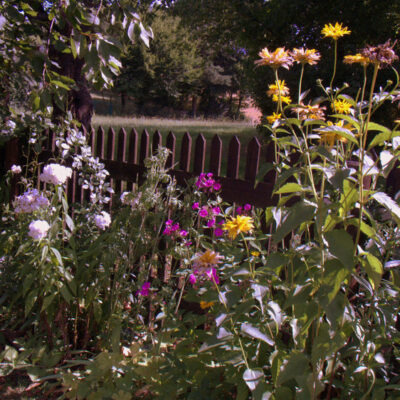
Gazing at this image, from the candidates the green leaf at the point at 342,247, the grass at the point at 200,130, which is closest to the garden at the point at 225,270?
the green leaf at the point at 342,247

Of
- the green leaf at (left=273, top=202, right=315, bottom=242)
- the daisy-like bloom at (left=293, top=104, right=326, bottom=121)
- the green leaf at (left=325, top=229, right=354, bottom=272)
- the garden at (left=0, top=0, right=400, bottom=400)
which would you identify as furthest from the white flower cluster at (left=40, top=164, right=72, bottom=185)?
the green leaf at (left=325, top=229, right=354, bottom=272)

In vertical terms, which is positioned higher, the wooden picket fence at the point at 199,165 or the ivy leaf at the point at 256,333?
the wooden picket fence at the point at 199,165

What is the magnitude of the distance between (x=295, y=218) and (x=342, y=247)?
0.51 ft

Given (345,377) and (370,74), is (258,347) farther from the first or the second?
(370,74)

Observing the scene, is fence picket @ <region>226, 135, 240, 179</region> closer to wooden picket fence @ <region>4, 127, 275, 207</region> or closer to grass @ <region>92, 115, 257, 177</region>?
wooden picket fence @ <region>4, 127, 275, 207</region>

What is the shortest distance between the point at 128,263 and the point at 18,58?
153 cm

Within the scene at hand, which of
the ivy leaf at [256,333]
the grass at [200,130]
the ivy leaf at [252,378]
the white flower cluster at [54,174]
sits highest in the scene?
the white flower cluster at [54,174]

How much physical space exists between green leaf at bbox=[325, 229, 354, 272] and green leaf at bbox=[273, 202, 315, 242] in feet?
0.27

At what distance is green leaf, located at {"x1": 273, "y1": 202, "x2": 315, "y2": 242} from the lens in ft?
3.97

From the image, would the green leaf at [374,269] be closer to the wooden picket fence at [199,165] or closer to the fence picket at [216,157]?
the wooden picket fence at [199,165]

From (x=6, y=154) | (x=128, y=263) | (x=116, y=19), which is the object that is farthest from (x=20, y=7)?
(x=128, y=263)

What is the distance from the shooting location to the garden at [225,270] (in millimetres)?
1328

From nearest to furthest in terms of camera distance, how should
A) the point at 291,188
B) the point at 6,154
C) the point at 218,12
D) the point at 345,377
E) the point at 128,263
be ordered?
the point at 291,188
the point at 345,377
the point at 128,263
the point at 6,154
the point at 218,12

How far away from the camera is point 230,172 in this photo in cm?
278
